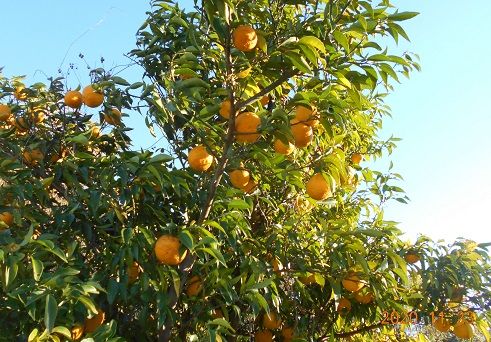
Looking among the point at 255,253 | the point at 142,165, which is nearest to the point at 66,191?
the point at 142,165

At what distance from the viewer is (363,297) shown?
2643 millimetres

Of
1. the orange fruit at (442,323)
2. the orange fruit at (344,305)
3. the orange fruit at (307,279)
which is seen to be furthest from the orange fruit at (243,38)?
the orange fruit at (442,323)

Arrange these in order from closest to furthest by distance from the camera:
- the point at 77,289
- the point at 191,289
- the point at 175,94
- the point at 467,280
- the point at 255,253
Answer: the point at 77,289
the point at 175,94
the point at 191,289
the point at 255,253
the point at 467,280

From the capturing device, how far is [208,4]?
1604mm

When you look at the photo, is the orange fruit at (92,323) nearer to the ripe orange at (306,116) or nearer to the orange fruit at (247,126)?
the orange fruit at (247,126)

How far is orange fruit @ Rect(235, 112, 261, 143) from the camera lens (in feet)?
5.82

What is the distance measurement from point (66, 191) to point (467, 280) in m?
1.97

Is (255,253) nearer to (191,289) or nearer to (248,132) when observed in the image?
(191,289)

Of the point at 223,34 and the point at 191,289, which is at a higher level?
the point at 223,34

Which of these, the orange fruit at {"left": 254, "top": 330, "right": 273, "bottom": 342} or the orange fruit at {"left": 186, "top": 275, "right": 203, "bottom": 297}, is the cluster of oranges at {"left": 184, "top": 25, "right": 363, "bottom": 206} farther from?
the orange fruit at {"left": 254, "top": 330, "right": 273, "bottom": 342}

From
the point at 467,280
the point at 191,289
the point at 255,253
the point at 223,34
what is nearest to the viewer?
the point at 223,34

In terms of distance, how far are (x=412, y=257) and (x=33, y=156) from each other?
1880 mm

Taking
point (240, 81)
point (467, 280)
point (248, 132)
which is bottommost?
point (467, 280)

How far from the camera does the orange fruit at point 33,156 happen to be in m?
2.31
